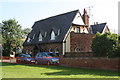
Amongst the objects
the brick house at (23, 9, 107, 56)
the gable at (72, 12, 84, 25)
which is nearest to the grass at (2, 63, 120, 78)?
the brick house at (23, 9, 107, 56)

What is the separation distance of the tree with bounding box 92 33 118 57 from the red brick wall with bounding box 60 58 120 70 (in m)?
0.66

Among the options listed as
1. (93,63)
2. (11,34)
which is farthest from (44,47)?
(93,63)

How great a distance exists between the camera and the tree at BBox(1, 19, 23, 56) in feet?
170

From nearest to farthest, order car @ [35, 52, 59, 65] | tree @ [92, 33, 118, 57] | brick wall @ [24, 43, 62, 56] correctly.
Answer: tree @ [92, 33, 118, 57] → car @ [35, 52, 59, 65] → brick wall @ [24, 43, 62, 56]

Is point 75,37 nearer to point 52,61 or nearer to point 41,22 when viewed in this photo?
point 52,61

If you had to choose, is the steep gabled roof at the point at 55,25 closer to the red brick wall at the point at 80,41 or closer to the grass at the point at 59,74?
the red brick wall at the point at 80,41

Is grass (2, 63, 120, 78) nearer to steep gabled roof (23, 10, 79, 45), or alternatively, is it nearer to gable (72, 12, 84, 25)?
steep gabled roof (23, 10, 79, 45)

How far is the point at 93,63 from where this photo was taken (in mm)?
19984

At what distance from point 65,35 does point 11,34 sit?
24.7 m

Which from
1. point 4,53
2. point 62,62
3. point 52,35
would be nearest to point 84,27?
point 52,35

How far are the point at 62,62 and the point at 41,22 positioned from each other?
74.5ft

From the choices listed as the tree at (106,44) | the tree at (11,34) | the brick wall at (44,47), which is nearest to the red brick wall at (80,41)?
the brick wall at (44,47)

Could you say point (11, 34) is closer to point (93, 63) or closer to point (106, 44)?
point (93, 63)

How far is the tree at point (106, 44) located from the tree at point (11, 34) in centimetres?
3674
